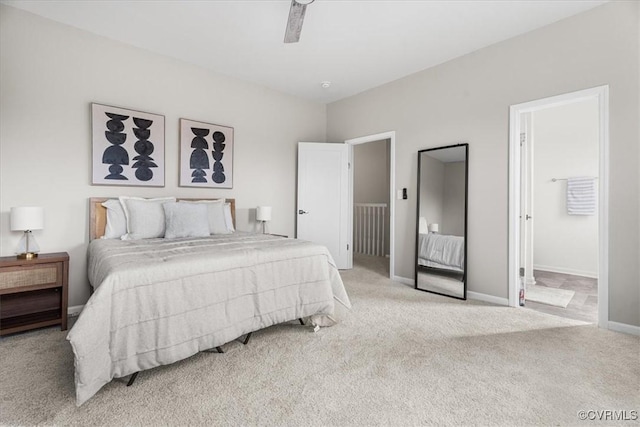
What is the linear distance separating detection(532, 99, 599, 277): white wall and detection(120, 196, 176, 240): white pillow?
564cm

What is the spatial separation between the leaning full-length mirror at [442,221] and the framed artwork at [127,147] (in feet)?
10.5

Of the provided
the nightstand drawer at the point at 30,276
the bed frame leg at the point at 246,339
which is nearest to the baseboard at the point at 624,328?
the bed frame leg at the point at 246,339

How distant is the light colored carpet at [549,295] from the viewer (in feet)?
11.1

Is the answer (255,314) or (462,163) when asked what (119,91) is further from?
(462,163)

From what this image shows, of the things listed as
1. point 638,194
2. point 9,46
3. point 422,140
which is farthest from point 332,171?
point 9,46

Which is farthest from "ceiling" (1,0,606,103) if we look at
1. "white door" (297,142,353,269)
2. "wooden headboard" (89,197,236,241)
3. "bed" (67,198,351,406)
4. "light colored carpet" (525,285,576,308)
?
"light colored carpet" (525,285,576,308)

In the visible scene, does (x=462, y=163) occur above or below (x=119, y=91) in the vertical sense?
below

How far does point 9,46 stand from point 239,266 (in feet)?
9.45

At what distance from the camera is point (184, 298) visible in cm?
187

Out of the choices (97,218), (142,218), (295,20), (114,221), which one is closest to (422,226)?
(295,20)

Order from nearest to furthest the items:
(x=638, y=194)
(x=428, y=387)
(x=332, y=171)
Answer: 1. (x=428, y=387)
2. (x=638, y=194)
3. (x=332, y=171)

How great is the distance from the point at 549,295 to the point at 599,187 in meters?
1.62

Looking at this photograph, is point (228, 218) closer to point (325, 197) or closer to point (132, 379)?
point (325, 197)

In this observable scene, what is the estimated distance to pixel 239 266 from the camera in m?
2.14
